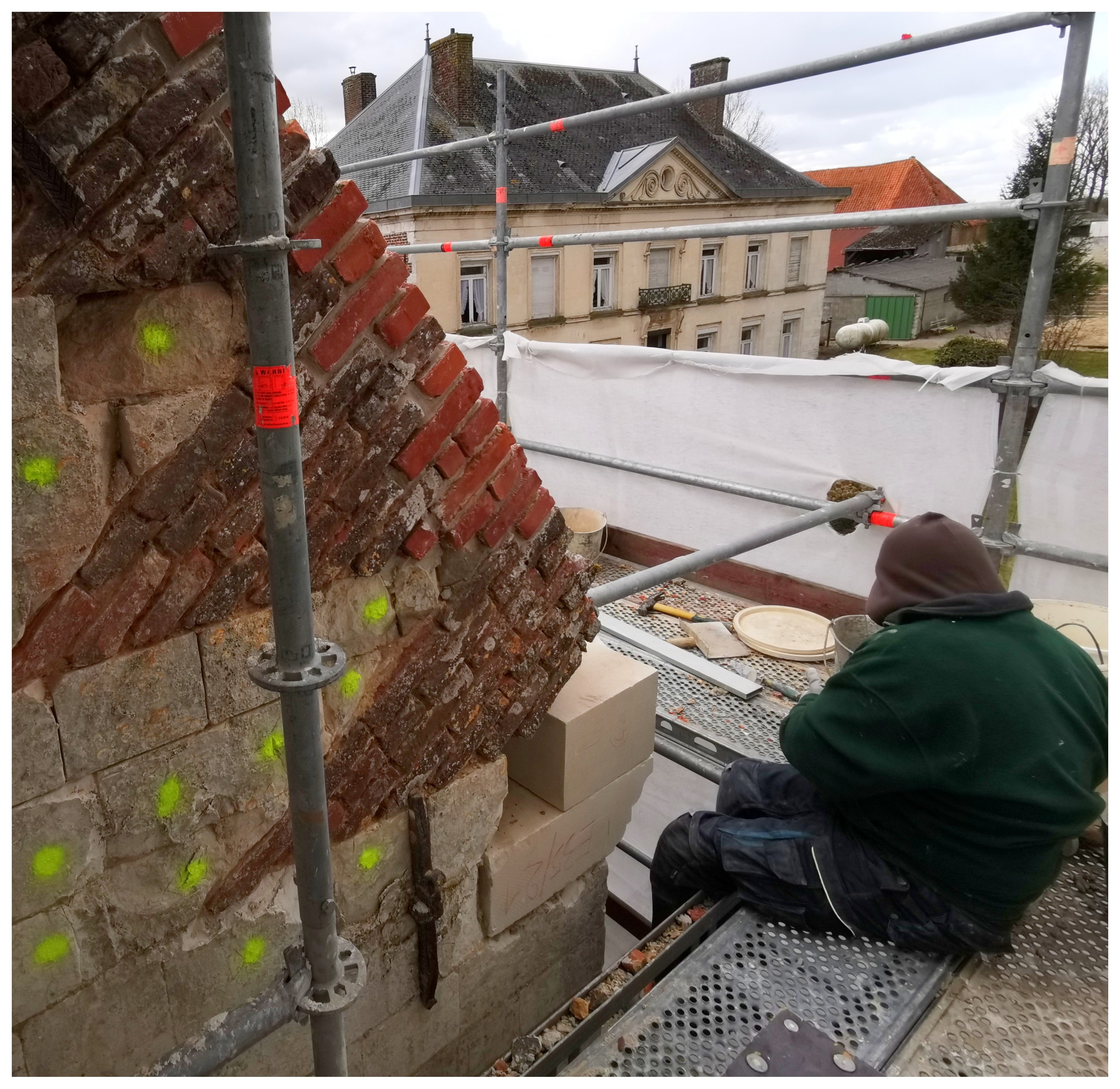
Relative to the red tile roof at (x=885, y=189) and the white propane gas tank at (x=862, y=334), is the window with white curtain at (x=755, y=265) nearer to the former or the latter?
the red tile roof at (x=885, y=189)

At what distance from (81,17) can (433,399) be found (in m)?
1.06

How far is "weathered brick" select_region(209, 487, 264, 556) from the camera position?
188cm

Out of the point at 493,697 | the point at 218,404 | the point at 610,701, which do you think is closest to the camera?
the point at 218,404

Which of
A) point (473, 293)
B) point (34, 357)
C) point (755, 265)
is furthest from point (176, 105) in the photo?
point (755, 265)

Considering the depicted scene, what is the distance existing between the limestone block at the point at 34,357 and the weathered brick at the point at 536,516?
1308mm

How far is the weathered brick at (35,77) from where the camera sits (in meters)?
1.39

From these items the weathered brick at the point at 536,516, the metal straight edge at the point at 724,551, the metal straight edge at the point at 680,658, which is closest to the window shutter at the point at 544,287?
the metal straight edge at the point at 724,551

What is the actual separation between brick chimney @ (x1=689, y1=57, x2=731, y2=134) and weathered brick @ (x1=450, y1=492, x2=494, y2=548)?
2454 cm

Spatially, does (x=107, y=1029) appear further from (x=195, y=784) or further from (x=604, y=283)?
(x=604, y=283)

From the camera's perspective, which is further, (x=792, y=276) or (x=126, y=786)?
(x=792, y=276)

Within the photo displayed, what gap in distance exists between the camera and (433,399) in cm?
218

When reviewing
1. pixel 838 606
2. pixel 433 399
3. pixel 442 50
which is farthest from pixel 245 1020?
pixel 442 50

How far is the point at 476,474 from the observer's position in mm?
2350

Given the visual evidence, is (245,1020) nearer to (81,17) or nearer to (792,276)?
(81,17)
